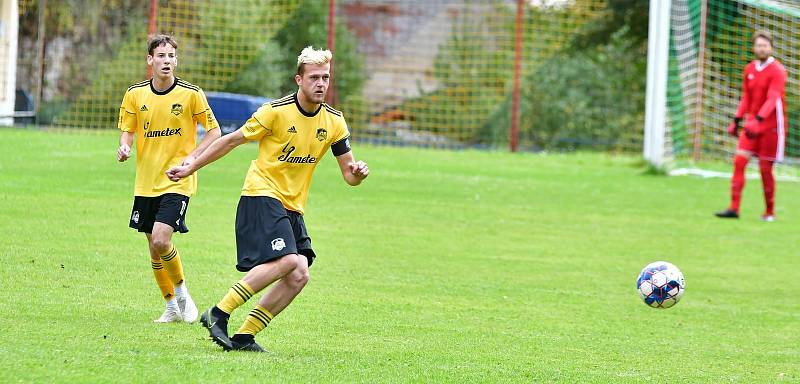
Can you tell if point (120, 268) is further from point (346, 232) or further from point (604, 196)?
point (604, 196)

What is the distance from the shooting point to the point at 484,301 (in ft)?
35.2

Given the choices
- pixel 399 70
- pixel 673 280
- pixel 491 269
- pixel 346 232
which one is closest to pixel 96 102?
pixel 399 70

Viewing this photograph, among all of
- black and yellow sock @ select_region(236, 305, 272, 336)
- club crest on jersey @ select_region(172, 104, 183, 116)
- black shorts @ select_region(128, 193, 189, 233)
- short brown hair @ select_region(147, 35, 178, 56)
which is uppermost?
short brown hair @ select_region(147, 35, 178, 56)

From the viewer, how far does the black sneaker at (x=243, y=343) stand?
7.57m

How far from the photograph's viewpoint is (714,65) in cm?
2589

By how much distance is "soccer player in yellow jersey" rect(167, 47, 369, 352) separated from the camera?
296 inches

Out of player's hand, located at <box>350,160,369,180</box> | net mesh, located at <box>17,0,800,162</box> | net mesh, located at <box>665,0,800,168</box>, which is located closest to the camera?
player's hand, located at <box>350,160,369,180</box>

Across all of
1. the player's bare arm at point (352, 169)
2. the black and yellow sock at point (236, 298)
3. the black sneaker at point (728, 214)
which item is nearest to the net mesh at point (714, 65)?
the black sneaker at point (728, 214)

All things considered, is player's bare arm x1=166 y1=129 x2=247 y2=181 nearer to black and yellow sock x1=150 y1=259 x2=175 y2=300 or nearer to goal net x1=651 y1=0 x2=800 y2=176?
black and yellow sock x1=150 y1=259 x2=175 y2=300

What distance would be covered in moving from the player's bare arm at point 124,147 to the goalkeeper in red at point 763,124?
398 inches

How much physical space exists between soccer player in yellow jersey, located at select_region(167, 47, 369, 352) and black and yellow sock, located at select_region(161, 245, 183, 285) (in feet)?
4.41

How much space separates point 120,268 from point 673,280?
15.6 feet

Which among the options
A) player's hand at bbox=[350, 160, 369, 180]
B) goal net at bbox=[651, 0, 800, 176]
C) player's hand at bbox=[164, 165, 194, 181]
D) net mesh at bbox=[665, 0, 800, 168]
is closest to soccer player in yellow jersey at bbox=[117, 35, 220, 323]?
player's hand at bbox=[164, 165, 194, 181]

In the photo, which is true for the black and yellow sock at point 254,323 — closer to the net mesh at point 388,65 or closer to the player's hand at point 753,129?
the player's hand at point 753,129
